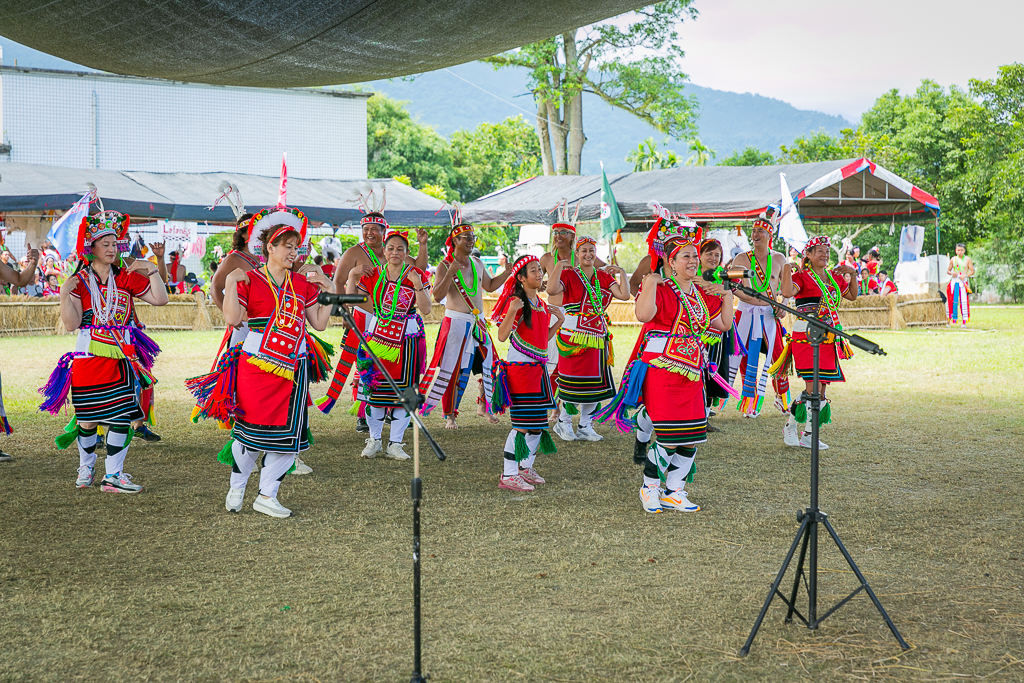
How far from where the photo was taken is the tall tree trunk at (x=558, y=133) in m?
27.6

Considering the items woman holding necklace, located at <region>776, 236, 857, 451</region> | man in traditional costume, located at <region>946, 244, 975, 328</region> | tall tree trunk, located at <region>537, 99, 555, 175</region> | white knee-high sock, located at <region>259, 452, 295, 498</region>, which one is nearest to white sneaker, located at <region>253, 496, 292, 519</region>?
white knee-high sock, located at <region>259, 452, 295, 498</region>

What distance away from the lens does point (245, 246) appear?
6.47m

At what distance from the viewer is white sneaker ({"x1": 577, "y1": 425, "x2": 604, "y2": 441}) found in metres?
8.06

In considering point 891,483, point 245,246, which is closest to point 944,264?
point 891,483

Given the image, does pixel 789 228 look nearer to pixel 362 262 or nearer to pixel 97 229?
pixel 362 262

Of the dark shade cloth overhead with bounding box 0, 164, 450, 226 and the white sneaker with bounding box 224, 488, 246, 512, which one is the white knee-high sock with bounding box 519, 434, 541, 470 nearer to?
the white sneaker with bounding box 224, 488, 246, 512

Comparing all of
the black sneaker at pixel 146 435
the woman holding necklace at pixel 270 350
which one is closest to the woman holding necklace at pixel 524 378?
the woman holding necklace at pixel 270 350

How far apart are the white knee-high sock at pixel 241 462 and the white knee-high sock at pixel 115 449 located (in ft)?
3.24

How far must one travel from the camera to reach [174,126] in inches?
1388

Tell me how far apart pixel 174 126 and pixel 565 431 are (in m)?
31.7

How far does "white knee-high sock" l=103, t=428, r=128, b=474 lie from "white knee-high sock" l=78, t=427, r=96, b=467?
0.46 feet

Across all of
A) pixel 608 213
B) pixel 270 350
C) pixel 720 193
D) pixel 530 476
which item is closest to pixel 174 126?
pixel 608 213

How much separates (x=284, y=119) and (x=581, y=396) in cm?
3157

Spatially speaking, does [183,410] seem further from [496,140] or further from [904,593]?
[496,140]
